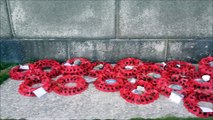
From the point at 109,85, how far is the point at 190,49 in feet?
6.16

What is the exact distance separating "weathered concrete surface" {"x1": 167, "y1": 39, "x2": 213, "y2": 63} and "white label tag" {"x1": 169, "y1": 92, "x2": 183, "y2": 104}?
128 centimetres

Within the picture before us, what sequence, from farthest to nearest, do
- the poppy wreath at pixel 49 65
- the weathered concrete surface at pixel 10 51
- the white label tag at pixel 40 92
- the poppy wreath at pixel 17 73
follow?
the weathered concrete surface at pixel 10 51
the poppy wreath at pixel 49 65
the poppy wreath at pixel 17 73
the white label tag at pixel 40 92

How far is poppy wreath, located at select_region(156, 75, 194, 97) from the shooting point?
152 inches

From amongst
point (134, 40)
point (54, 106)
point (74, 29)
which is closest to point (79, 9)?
point (74, 29)

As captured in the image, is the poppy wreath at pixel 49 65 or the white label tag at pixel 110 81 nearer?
the white label tag at pixel 110 81

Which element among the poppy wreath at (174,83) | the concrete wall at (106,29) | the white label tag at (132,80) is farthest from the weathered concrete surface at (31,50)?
the poppy wreath at (174,83)

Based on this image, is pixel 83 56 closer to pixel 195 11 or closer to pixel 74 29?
pixel 74 29

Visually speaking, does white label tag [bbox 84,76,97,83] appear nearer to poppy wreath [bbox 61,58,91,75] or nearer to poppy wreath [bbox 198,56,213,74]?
poppy wreath [bbox 61,58,91,75]

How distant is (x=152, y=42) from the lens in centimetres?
480

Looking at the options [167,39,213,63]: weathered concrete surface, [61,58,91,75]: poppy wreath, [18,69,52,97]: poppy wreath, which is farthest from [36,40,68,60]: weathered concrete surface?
[167,39,213,63]: weathered concrete surface

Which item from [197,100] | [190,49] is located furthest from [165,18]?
[197,100]

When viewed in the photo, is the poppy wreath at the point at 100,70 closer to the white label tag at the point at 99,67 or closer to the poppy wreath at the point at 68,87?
the white label tag at the point at 99,67

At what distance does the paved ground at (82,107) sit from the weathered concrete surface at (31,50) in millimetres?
1090

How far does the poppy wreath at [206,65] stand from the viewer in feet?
14.5
